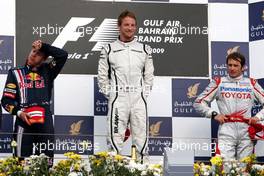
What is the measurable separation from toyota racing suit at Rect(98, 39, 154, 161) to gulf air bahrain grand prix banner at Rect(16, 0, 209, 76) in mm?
1294

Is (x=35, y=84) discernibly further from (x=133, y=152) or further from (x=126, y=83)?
(x=133, y=152)

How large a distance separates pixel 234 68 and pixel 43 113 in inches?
90.3

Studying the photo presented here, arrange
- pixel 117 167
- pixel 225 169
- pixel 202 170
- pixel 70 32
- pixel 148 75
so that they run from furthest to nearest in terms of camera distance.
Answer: pixel 70 32 → pixel 148 75 → pixel 225 169 → pixel 202 170 → pixel 117 167

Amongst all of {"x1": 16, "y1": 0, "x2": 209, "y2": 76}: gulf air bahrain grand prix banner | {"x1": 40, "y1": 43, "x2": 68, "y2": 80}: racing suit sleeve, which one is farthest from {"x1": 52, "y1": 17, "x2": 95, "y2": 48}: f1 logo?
{"x1": 40, "y1": 43, "x2": 68, "y2": 80}: racing suit sleeve

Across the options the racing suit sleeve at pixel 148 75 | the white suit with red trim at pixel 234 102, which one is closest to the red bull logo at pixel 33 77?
the racing suit sleeve at pixel 148 75

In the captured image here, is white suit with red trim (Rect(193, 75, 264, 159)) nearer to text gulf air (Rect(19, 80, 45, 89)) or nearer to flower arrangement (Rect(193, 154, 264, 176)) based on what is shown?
flower arrangement (Rect(193, 154, 264, 176))

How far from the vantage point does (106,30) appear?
11.9 metres

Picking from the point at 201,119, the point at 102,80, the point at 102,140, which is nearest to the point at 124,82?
the point at 102,80

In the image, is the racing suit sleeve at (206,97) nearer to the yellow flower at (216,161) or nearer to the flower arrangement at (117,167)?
the yellow flower at (216,161)

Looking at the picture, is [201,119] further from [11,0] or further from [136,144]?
[11,0]

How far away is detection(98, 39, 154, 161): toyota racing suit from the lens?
33.7ft

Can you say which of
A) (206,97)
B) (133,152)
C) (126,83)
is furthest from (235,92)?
(133,152)

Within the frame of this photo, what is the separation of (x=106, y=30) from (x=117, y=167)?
3851 millimetres

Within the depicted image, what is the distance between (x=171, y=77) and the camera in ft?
39.4
